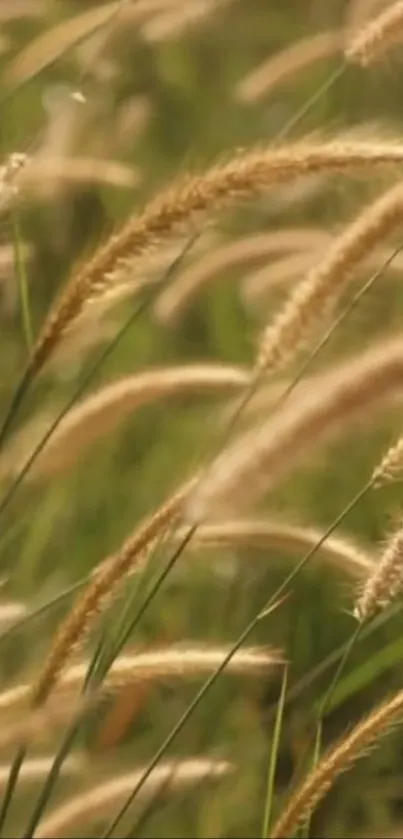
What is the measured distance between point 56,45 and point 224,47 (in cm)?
72

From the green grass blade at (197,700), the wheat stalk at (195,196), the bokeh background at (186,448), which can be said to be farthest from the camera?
the bokeh background at (186,448)

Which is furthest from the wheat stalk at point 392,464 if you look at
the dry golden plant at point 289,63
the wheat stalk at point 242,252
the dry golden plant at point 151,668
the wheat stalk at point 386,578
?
the dry golden plant at point 289,63

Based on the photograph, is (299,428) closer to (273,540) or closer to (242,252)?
(273,540)

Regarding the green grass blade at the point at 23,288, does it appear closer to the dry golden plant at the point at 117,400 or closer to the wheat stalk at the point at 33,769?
the dry golden plant at the point at 117,400

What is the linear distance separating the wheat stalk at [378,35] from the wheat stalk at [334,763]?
Result: 1.00 ft

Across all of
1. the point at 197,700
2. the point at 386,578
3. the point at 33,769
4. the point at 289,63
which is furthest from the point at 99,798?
the point at 289,63

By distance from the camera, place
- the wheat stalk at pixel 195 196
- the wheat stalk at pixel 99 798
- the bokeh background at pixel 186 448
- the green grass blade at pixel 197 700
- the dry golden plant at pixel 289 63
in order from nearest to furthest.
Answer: the wheat stalk at pixel 195 196 < the green grass blade at pixel 197 700 < the wheat stalk at pixel 99 798 < the bokeh background at pixel 186 448 < the dry golden plant at pixel 289 63

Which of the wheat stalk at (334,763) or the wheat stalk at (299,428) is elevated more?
the wheat stalk at (299,428)

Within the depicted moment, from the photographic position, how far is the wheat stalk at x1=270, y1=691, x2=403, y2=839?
1.58ft

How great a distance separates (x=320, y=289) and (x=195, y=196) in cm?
6

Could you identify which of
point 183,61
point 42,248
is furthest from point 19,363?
point 183,61

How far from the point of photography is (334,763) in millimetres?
485

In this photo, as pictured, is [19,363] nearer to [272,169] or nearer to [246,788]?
[246,788]

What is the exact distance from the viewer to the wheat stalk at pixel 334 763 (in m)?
0.48
